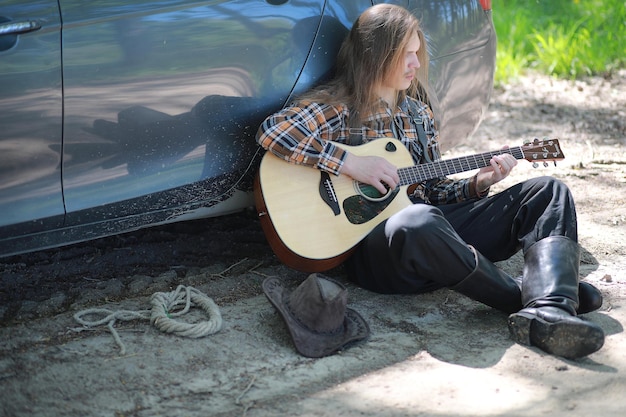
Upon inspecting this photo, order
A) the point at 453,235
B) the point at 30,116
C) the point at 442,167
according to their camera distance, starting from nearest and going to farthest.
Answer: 1. the point at 30,116
2. the point at 453,235
3. the point at 442,167

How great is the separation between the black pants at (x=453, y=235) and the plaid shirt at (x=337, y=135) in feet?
0.51

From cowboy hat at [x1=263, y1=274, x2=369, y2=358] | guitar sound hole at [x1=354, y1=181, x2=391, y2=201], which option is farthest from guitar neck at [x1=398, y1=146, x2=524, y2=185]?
cowboy hat at [x1=263, y1=274, x2=369, y2=358]

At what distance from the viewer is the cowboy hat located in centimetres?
299

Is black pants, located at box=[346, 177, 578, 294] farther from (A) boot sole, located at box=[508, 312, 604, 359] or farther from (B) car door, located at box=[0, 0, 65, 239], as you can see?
(B) car door, located at box=[0, 0, 65, 239]

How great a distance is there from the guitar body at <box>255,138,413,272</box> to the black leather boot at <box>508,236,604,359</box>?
0.60 metres

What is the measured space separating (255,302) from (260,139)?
65 cm

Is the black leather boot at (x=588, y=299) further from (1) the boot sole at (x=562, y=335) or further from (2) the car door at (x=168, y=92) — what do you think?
(2) the car door at (x=168, y=92)

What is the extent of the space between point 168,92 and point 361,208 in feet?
2.90

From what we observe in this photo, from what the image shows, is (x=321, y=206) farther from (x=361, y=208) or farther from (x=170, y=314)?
(x=170, y=314)

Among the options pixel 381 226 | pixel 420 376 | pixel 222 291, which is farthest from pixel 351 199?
pixel 420 376

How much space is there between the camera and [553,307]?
302 cm

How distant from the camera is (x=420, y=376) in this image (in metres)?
2.84

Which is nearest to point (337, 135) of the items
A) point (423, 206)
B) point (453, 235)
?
point (423, 206)

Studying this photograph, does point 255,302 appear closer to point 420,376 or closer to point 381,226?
point 381,226
